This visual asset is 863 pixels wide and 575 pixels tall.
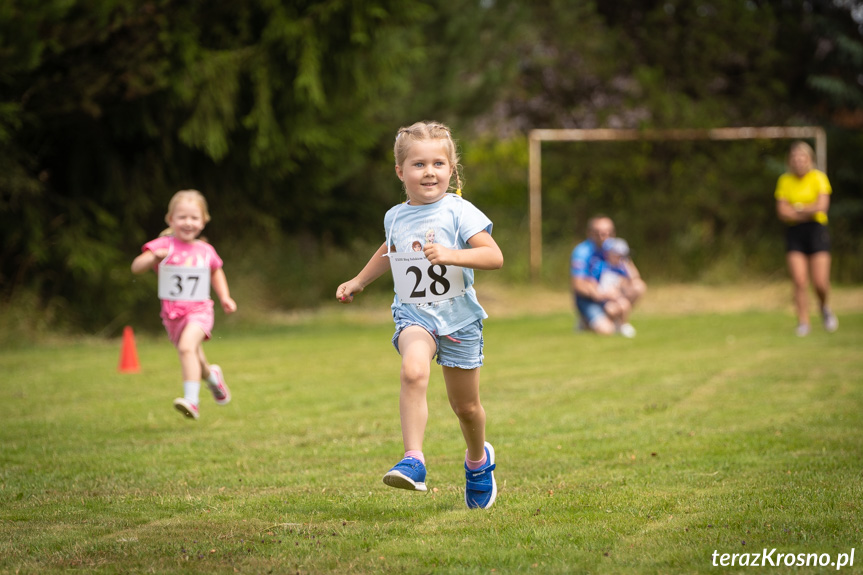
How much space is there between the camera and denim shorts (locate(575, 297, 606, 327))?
13.2m

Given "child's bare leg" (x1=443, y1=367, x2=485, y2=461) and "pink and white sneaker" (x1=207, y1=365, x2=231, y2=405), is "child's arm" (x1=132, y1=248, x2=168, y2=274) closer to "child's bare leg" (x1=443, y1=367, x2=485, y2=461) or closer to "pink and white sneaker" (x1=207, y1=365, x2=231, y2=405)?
"pink and white sneaker" (x1=207, y1=365, x2=231, y2=405)

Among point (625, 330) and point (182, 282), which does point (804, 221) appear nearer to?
point (625, 330)

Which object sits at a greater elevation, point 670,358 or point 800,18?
point 800,18

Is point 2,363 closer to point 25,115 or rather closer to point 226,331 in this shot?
point 25,115

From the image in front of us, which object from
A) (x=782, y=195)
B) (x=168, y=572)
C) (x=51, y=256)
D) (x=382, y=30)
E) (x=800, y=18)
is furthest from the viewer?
(x=800, y=18)

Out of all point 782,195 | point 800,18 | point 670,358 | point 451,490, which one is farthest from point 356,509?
point 800,18

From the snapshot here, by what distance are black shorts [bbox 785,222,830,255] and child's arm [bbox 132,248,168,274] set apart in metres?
7.53

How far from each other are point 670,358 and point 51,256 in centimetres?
781

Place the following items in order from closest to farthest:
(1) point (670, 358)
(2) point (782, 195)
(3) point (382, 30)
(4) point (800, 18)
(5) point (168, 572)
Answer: (5) point (168, 572) < (1) point (670, 358) < (2) point (782, 195) < (3) point (382, 30) < (4) point (800, 18)

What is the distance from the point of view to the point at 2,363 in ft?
A: 35.9

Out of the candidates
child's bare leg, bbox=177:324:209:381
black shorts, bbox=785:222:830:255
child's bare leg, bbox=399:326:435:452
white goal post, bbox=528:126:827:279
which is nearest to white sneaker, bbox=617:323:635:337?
black shorts, bbox=785:222:830:255

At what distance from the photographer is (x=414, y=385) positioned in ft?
14.6

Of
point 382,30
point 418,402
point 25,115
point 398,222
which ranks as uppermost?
point 382,30

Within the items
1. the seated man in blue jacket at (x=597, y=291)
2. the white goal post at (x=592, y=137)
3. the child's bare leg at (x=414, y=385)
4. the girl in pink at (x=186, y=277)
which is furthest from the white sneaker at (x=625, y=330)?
the child's bare leg at (x=414, y=385)
